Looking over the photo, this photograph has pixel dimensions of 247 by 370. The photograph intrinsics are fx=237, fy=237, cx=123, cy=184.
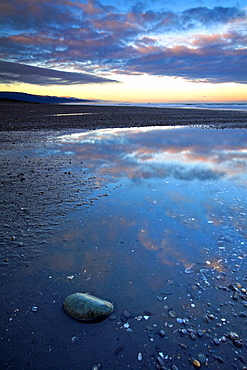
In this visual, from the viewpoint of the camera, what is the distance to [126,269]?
11.8ft

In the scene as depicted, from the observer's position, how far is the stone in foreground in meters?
2.76

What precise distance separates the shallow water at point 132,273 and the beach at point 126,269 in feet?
0.04

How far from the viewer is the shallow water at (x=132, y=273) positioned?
241 centimetres

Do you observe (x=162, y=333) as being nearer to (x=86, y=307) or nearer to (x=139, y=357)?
(x=139, y=357)

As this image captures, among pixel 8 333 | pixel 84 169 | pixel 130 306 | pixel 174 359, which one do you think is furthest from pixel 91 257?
pixel 84 169

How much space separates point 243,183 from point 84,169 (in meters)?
5.32

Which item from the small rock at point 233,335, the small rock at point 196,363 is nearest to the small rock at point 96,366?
the small rock at point 196,363

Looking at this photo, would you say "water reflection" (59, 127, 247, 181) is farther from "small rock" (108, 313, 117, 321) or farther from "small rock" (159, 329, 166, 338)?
"small rock" (159, 329, 166, 338)

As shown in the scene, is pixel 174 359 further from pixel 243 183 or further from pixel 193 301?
pixel 243 183

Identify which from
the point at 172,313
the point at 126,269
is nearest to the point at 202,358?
the point at 172,313

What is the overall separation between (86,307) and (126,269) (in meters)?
0.94

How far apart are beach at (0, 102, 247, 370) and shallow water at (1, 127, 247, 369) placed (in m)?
A: 0.01

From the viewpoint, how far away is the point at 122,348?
242 centimetres

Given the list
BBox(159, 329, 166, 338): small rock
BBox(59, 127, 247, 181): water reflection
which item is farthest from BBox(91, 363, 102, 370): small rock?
BBox(59, 127, 247, 181): water reflection
